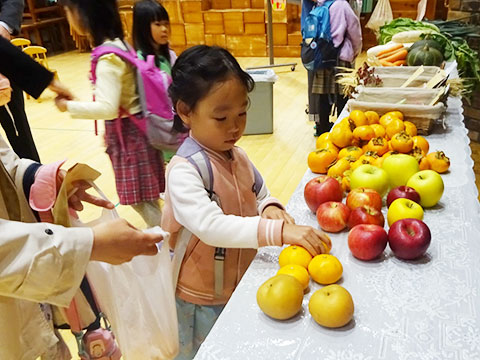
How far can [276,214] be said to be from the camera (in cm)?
123

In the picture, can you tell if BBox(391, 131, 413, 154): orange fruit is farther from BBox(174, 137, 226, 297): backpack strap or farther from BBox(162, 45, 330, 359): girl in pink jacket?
BBox(174, 137, 226, 297): backpack strap

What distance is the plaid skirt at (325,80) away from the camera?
3.70 meters

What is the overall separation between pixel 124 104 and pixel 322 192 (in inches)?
51.8

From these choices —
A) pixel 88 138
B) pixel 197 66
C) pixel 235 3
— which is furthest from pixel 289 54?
pixel 197 66

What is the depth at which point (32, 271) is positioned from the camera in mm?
825

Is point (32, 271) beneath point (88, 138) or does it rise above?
above

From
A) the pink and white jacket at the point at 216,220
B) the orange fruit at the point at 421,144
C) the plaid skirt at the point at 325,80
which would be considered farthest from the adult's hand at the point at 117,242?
the plaid skirt at the point at 325,80

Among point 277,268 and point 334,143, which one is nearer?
point 277,268

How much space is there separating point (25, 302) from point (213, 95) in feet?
2.42

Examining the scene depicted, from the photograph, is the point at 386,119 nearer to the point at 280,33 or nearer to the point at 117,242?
the point at 117,242

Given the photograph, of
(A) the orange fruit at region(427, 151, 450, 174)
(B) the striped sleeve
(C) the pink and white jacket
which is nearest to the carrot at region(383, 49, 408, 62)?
(A) the orange fruit at region(427, 151, 450, 174)

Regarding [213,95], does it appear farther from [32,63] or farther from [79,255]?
[32,63]

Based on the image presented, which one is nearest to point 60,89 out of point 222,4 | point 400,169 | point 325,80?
point 400,169

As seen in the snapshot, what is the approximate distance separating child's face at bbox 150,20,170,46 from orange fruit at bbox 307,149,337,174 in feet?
4.12
